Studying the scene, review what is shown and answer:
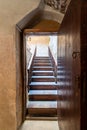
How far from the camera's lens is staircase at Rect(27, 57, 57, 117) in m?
4.38

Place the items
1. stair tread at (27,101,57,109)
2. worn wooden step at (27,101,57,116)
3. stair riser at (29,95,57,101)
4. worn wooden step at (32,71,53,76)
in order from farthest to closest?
worn wooden step at (32,71,53,76)
stair riser at (29,95,57,101)
stair tread at (27,101,57,109)
worn wooden step at (27,101,57,116)

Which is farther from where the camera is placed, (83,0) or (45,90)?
(45,90)

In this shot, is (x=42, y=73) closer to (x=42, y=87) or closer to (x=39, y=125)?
(x=42, y=87)

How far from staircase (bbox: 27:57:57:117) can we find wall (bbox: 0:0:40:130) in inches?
43.0

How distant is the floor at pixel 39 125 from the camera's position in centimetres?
356

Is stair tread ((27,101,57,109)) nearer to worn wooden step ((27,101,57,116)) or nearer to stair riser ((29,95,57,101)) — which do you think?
worn wooden step ((27,101,57,116))

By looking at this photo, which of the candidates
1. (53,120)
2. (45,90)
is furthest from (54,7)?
(45,90)

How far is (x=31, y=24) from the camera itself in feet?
12.3

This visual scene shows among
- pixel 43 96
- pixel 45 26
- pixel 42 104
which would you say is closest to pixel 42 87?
pixel 43 96

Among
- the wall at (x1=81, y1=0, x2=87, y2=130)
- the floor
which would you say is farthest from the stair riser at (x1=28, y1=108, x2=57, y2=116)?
the wall at (x1=81, y1=0, x2=87, y2=130)

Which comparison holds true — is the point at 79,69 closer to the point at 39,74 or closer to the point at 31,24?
the point at 31,24

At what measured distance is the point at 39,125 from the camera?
12.1 ft

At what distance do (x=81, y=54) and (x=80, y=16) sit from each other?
9.3 inches

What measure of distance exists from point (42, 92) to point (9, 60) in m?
2.29
